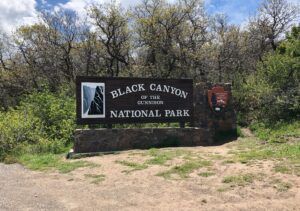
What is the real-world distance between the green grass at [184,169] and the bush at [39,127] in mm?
5839

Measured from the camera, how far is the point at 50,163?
11.0 metres

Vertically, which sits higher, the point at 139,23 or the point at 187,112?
the point at 139,23

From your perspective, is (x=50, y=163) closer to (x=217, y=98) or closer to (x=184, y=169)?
(x=184, y=169)

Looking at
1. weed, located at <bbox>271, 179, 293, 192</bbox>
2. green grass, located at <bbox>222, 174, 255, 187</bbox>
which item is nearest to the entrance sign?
green grass, located at <bbox>222, 174, 255, 187</bbox>

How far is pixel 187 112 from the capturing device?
14000 mm

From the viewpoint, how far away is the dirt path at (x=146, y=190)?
21.3 ft

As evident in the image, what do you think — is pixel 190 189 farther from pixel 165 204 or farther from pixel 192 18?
pixel 192 18

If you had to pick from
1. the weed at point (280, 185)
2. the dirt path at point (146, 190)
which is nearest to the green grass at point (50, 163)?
the dirt path at point (146, 190)

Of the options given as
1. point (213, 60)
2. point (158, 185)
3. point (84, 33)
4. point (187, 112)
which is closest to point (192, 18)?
point (213, 60)

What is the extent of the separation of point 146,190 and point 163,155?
10.5 ft

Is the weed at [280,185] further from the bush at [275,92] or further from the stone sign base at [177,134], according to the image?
the bush at [275,92]

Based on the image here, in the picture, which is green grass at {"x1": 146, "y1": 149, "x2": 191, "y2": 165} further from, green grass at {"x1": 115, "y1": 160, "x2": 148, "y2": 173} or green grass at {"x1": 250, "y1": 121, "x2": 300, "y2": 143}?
green grass at {"x1": 250, "y1": 121, "x2": 300, "y2": 143}

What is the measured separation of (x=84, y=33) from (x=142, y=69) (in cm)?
521

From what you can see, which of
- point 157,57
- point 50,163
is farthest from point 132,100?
point 157,57
